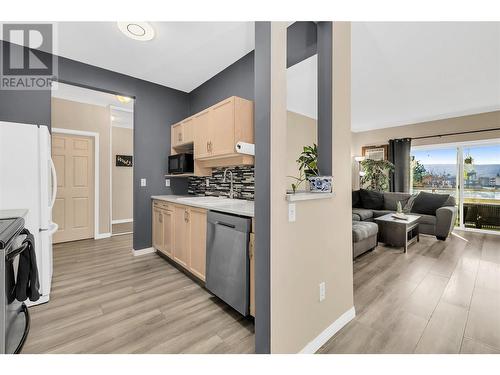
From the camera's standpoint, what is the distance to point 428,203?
4.66 m

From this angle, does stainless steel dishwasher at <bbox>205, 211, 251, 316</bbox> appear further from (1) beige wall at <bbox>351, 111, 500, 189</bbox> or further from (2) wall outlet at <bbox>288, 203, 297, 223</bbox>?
(1) beige wall at <bbox>351, 111, 500, 189</bbox>

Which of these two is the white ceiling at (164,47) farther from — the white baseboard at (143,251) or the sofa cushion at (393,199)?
the sofa cushion at (393,199)

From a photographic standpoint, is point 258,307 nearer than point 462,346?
Yes

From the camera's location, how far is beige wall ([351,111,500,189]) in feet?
15.3

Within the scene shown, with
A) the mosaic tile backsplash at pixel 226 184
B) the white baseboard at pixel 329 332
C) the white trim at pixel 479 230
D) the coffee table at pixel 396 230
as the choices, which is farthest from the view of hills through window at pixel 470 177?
the mosaic tile backsplash at pixel 226 184

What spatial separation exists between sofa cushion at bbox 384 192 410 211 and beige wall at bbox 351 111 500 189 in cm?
142

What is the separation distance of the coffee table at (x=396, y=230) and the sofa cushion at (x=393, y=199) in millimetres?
1374

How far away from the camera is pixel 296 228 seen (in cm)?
141

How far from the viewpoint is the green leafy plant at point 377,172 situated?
597 cm

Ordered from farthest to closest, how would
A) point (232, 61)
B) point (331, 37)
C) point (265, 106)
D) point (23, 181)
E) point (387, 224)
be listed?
point (387, 224) < point (232, 61) < point (23, 181) < point (331, 37) < point (265, 106)
